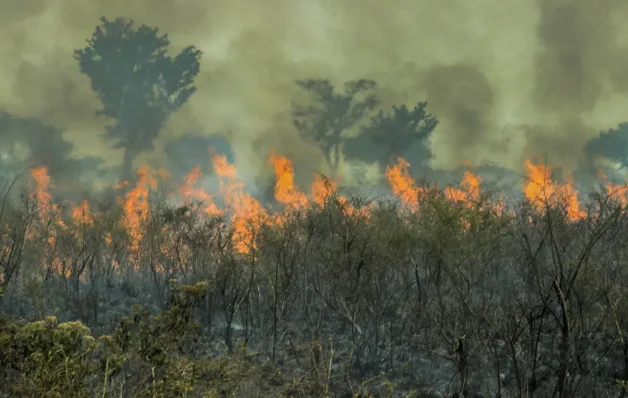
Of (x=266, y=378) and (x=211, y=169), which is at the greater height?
(x=211, y=169)

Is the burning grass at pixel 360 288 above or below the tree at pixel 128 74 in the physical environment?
below

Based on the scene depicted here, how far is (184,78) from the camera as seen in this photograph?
62.8 meters

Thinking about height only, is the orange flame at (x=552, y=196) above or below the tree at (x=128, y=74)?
below

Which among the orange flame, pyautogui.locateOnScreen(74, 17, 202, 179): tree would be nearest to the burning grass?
the orange flame

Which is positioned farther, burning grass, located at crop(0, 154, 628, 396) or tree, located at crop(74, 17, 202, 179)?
tree, located at crop(74, 17, 202, 179)

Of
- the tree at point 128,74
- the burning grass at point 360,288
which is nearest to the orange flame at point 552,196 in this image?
the burning grass at point 360,288

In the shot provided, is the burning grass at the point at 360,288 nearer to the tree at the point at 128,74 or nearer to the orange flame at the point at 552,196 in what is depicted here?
the orange flame at the point at 552,196

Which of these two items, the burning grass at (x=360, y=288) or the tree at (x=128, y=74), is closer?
the burning grass at (x=360, y=288)

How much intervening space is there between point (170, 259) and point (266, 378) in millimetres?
17271

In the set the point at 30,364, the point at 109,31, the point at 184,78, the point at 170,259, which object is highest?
the point at 109,31

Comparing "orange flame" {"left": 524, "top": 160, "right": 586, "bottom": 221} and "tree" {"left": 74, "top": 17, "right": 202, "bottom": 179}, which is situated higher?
"tree" {"left": 74, "top": 17, "right": 202, "bottom": 179}

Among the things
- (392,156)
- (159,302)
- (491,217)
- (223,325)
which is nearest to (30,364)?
(491,217)

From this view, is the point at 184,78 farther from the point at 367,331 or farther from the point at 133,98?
the point at 367,331

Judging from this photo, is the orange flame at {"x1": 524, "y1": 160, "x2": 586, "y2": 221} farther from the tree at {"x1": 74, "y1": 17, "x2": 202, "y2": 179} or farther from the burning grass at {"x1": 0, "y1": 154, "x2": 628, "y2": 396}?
the tree at {"x1": 74, "y1": 17, "x2": 202, "y2": 179}
